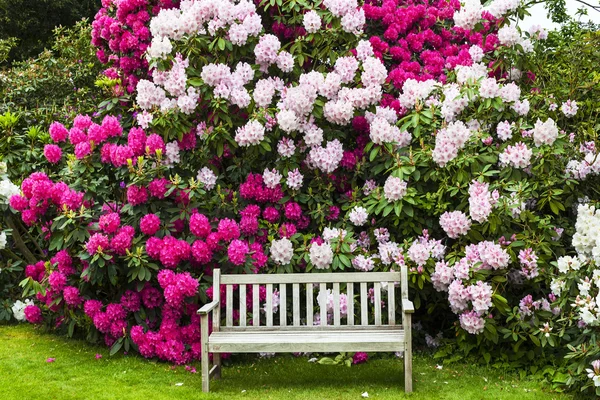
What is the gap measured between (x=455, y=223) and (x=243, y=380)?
6.04 ft

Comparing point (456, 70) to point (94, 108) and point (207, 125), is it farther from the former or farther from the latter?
point (94, 108)

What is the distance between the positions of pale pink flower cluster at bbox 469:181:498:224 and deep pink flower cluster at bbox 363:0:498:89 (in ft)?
4.58

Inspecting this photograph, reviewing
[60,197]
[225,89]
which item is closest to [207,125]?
[225,89]

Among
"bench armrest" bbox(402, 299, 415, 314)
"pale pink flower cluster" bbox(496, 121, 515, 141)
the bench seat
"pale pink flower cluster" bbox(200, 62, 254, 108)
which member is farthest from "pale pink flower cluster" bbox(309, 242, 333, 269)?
"pale pink flower cluster" bbox(496, 121, 515, 141)

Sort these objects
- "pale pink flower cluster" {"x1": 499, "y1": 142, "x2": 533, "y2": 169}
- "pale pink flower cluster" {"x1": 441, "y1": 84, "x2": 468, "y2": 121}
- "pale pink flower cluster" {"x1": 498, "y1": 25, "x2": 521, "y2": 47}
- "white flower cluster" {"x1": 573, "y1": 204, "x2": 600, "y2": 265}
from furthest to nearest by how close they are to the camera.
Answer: "pale pink flower cluster" {"x1": 498, "y1": 25, "x2": 521, "y2": 47}
"pale pink flower cluster" {"x1": 441, "y1": 84, "x2": 468, "y2": 121}
"pale pink flower cluster" {"x1": 499, "y1": 142, "x2": 533, "y2": 169}
"white flower cluster" {"x1": 573, "y1": 204, "x2": 600, "y2": 265}

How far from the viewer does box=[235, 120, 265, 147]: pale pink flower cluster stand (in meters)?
5.42

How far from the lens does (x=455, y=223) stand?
5266 millimetres

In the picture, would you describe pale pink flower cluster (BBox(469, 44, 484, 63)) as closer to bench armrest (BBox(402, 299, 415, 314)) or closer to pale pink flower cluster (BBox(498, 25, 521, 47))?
pale pink flower cluster (BBox(498, 25, 521, 47))

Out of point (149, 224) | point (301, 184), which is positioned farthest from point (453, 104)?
point (149, 224)

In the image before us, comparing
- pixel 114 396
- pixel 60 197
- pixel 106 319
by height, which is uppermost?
pixel 60 197

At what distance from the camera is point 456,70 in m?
6.13

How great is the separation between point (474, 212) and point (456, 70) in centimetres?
151

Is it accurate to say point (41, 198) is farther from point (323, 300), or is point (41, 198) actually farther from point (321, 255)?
point (323, 300)

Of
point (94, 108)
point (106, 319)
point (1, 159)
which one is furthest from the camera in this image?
point (94, 108)
